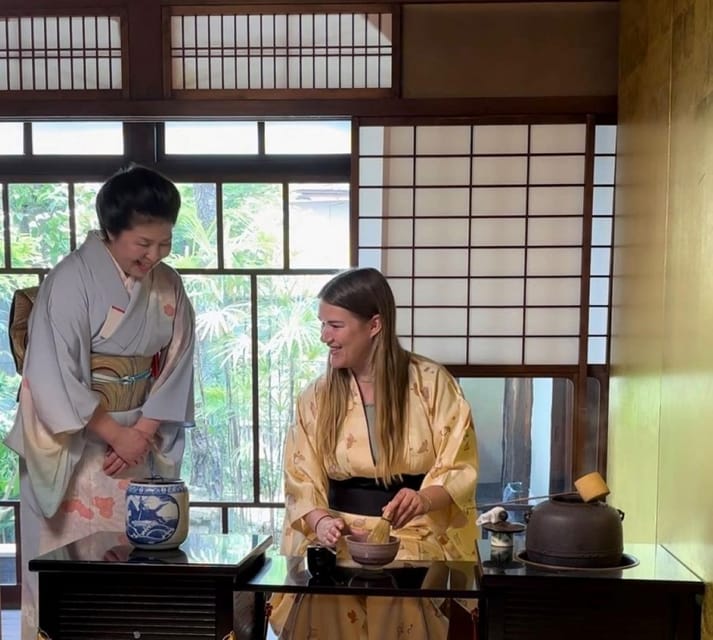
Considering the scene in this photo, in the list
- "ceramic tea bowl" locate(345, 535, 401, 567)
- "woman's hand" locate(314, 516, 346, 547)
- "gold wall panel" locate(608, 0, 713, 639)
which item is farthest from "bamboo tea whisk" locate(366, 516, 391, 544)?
"gold wall panel" locate(608, 0, 713, 639)

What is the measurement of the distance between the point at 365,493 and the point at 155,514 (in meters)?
0.77

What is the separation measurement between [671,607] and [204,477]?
342 cm

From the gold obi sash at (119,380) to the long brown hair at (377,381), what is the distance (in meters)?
0.84

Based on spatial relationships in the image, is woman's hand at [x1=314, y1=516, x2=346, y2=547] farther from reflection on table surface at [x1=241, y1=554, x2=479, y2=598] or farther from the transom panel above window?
the transom panel above window

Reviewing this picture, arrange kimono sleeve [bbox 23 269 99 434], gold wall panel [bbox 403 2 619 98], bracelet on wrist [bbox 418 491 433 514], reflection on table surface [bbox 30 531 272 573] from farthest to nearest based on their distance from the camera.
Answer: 1. gold wall panel [bbox 403 2 619 98]
2. kimono sleeve [bbox 23 269 99 434]
3. bracelet on wrist [bbox 418 491 433 514]
4. reflection on table surface [bbox 30 531 272 573]

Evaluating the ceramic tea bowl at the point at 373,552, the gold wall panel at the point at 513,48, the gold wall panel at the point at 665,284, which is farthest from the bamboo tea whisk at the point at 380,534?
the gold wall panel at the point at 513,48

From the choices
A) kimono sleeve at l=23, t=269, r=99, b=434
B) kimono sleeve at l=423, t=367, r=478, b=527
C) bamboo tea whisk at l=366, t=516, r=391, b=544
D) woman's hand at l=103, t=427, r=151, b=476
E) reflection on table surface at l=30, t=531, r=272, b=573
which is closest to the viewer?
reflection on table surface at l=30, t=531, r=272, b=573

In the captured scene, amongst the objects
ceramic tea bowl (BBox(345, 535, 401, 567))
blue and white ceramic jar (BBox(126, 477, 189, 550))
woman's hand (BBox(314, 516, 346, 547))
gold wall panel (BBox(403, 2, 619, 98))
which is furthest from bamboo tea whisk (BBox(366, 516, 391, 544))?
gold wall panel (BBox(403, 2, 619, 98))

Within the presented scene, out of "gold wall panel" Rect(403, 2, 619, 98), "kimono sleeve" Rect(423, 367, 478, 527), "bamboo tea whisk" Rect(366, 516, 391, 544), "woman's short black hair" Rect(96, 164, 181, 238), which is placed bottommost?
"bamboo tea whisk" Rect(366, 516, 391, 544)

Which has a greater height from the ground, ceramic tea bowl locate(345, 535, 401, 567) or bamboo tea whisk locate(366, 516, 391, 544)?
bamboo tea whisk locate(366, 516, 391, 544)

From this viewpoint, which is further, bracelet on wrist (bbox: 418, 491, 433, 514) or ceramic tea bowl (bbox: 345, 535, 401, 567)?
bracelet on wrist (bbox: 418, 491, 433, 514)

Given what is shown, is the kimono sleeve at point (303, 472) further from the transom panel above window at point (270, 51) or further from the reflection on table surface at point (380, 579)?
the transom panel above window at point (270, 51)

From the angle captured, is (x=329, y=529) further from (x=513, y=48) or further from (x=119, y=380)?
(x=513, y=48)

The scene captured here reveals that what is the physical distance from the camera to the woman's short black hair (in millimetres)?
3199
